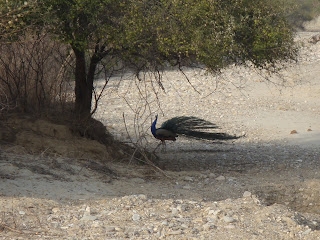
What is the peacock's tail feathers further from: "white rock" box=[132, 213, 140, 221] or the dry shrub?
"white rock" box=[132, 213, 140, 221]

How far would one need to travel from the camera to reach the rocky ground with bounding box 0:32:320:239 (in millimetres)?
5000

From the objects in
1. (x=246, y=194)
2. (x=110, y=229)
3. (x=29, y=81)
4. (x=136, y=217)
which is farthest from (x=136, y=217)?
(x=29, y=81)

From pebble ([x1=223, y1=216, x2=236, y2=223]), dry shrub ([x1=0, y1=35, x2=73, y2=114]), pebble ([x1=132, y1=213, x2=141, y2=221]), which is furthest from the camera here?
dry shrub ([x1=0, y1=35, x2=73, y2=114])

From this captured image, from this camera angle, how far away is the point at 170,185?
805 centimetres

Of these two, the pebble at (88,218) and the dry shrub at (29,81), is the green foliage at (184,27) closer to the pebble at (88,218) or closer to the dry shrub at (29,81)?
the dry shrub at (29,81)

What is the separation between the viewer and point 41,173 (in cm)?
732

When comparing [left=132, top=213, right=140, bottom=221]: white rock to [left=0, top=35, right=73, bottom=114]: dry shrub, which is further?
[left=0, top=35, right=73, bottom=114]: dry shrub

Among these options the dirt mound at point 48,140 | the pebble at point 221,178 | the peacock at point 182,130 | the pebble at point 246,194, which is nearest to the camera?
the pebble at point 246,194

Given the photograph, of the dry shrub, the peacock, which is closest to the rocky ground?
the peacock

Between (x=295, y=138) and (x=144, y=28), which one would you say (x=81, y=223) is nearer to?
(x=144, y=28)

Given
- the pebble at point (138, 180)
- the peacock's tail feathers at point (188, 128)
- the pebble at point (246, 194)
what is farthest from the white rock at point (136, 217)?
the peacock's tail feathers at point (188, 128)

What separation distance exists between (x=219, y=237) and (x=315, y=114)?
12.4 meters

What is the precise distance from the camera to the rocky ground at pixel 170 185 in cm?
500

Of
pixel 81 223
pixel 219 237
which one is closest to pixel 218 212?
pixel 219 237
